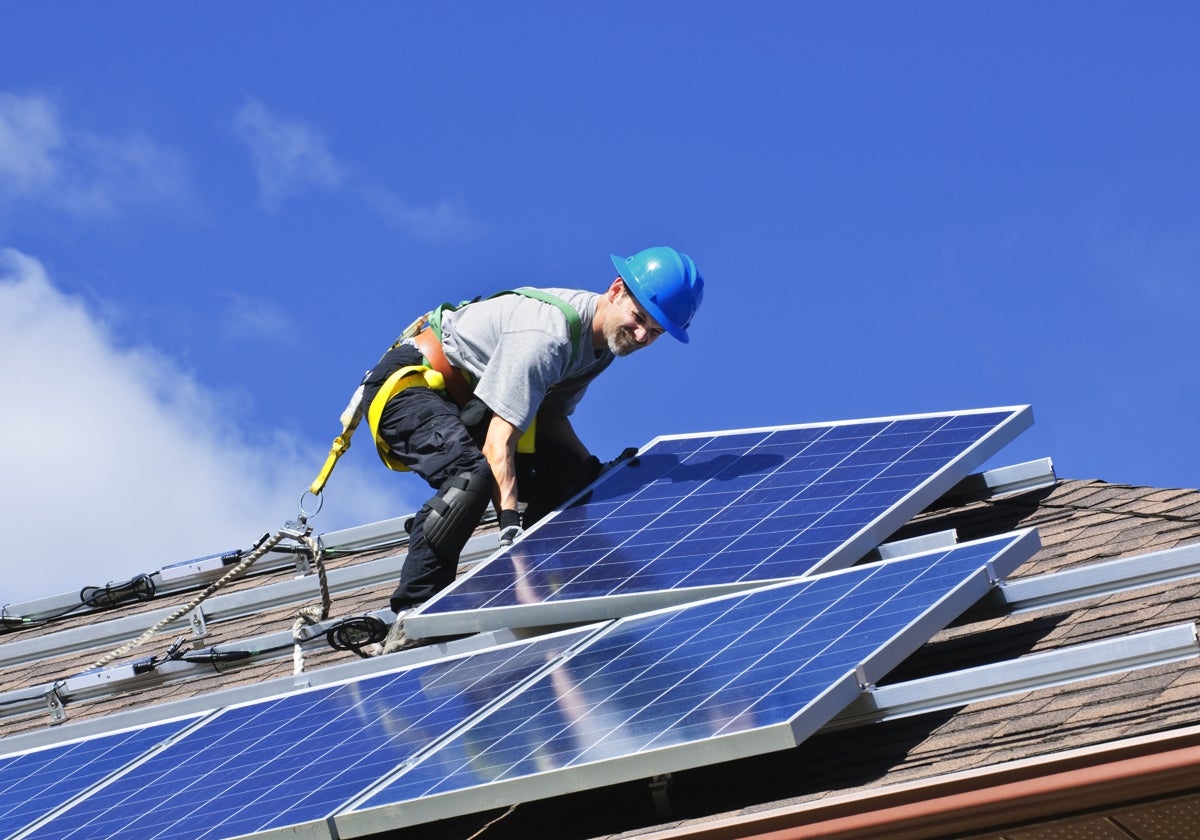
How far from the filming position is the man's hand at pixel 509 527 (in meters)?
8.35

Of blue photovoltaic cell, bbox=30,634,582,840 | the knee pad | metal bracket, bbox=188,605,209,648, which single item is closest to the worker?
the knee pad

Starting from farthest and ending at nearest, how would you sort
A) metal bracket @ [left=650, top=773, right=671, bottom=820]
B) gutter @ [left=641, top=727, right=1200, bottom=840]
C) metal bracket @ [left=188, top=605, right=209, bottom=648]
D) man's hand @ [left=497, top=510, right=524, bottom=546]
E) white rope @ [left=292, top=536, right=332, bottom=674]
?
metal bracket @ [left=188, top=605, right=209, bottom=648] < white rope @ [left=292, top=536, right=332, bottom=674] < man's hand @ [left=497, top=510, right=524, bottom=546] < metal bracket @ [left=650, top=773, right=671, bottom=820] < gutter @ [left=641, top=727, right=1200, bottom=840]

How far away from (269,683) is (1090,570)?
3716 mm

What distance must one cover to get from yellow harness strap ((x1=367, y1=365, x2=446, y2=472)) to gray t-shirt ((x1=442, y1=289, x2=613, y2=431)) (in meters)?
0.15

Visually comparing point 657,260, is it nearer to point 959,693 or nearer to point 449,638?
point 449,638

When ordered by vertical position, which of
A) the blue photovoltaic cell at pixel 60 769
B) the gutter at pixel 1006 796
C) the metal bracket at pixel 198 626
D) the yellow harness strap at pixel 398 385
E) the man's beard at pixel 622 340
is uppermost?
the yellow harness strap at pixel 398 385

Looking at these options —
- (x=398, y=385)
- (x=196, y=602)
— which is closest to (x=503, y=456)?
(x=398, y=385)

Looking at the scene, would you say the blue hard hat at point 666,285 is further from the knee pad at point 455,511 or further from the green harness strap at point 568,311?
the knee pad at point 455,511

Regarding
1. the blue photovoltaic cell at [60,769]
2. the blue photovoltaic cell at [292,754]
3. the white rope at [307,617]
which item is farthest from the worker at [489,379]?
the blue photovoltaic cell at [60,769]

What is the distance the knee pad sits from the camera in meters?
8.14

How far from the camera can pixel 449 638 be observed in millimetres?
8070

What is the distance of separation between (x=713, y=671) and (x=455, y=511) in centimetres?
225

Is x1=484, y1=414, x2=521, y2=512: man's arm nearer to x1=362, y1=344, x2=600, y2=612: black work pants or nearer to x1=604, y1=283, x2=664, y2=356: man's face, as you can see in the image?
x1=362, y1=344, x2=600, y2=612: black work pants

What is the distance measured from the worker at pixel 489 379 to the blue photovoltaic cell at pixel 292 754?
97 cm
